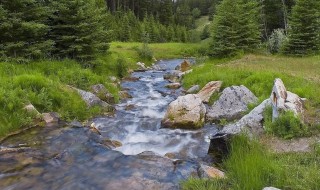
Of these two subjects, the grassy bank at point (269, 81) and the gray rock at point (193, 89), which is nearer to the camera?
the grassy bank at point (269, 81)

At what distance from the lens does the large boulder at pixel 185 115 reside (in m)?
11.8

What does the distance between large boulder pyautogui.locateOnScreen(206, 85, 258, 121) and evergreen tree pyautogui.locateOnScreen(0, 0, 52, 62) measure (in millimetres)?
8261

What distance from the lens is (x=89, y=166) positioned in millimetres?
7867

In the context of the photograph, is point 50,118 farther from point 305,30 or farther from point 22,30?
point 305,30

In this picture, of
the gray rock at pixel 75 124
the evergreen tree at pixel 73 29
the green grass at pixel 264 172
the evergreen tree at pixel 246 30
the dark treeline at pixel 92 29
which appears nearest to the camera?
the green grass at pixel 264 172

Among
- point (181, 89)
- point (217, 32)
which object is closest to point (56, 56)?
point (181, 89)

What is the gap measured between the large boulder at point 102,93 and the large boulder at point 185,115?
3.72m

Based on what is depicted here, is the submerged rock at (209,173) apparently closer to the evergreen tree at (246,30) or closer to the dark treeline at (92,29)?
the dark treeline at (92,29)

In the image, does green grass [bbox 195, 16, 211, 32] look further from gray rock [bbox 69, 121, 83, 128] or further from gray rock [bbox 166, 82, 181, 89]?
gray rock [bbox 69, 121, 83, 128]

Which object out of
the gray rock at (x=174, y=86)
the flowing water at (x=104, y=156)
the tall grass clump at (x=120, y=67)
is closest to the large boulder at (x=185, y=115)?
the flowing water at (x=104, y=156)

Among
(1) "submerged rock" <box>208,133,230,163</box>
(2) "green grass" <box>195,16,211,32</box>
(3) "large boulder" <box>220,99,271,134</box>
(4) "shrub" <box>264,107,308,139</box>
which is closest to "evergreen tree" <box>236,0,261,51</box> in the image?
(3) "large boulder" <box>220,99,271,134</box>

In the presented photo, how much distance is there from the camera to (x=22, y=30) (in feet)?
46.5

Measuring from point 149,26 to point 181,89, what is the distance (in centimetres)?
4706

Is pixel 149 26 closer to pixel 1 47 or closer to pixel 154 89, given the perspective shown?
pixel 154 89
